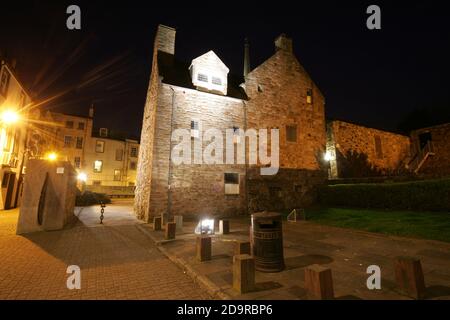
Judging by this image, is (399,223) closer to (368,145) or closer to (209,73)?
(209,73)

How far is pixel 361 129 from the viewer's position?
906 inches

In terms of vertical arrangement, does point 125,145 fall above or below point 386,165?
above

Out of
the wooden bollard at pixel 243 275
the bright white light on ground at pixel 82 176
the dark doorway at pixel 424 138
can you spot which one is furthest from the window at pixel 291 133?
the bright white light on ground at pixel 82 176

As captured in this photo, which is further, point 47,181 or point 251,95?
point 251,95

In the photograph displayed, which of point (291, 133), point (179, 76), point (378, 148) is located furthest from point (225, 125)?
point (378, 148)

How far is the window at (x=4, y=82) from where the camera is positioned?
1634 cm

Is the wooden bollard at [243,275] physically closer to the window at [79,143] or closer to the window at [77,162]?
the window at [77,162]

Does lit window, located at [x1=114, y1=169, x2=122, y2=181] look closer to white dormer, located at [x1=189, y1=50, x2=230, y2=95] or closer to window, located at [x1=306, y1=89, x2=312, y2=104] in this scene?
white dormer, located at [x1=189, y1=50, x2=230, y2=95]

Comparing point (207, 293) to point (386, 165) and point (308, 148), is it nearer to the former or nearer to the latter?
point (308, 148)

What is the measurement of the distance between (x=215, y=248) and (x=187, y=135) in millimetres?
8785

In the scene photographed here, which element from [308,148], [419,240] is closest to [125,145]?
[308,148]

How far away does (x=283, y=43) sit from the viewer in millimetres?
19547

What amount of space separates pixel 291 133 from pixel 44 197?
1679 centimetres
